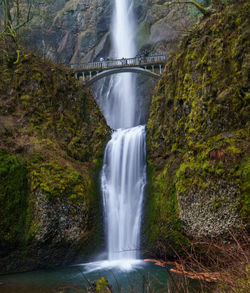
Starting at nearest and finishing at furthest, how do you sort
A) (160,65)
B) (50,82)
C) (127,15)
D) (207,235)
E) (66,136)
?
(207,235)
(66,136)
(50,82)
(160,65)
(127,15)

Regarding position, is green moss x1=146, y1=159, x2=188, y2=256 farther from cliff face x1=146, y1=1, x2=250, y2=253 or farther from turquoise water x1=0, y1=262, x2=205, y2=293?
turquoise water x1=0, y1=262, x2=205, y2=293

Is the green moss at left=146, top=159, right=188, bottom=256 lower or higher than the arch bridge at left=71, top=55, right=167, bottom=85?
lower

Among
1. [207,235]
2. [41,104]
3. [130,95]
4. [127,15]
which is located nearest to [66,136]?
[41,104]

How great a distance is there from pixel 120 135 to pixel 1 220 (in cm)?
797

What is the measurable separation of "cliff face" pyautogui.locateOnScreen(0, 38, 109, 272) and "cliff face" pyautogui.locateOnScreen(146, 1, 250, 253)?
3.34 metres

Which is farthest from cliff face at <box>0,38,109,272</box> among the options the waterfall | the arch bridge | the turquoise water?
the arch bridge

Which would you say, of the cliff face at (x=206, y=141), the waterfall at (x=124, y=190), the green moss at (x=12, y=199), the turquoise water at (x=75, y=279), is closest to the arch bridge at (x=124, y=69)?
the waterfall at (x=124, y=190)

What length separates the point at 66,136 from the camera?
43.5 feet

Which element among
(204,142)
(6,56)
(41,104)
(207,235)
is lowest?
(207,235)

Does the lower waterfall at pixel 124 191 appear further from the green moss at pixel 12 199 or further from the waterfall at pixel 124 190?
the green moss at pixel 12 199

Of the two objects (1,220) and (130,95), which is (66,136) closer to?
(1,220)

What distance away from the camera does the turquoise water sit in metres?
A: 7.47

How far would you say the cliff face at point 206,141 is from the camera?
7996 mm

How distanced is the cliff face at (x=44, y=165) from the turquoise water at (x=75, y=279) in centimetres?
74
